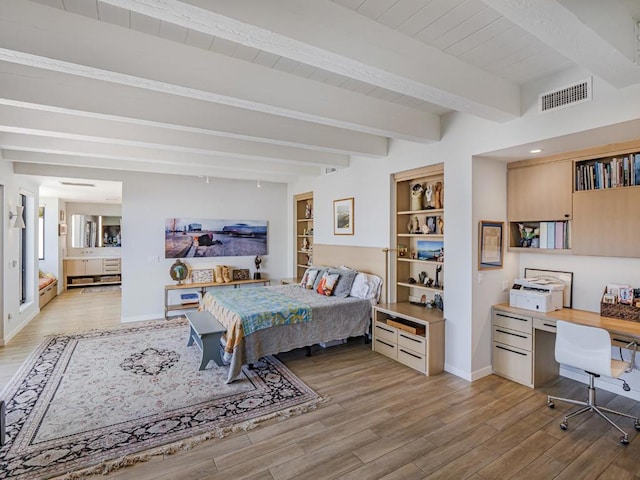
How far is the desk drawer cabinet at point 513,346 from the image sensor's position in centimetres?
341

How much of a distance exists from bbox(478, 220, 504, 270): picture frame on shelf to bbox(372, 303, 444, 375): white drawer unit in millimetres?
820

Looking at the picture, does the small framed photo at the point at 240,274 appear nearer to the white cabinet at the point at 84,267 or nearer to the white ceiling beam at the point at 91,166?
the white ceiling beam at the point at 91,166

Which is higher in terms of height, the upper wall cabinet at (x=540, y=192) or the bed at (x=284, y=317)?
the upper wall cabinet at (x=540, y=192)

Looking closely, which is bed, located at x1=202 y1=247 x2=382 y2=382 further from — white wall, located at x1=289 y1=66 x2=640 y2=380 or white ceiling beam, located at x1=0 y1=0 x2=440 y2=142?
white ceiling beam, located at x1=0 y1=0 x2=440 y2=142

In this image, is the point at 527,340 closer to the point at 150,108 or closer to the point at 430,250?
the point at 430,250

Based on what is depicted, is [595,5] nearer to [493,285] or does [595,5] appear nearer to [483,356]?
[493,285]

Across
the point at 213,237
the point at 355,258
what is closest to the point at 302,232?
the point at 213,237

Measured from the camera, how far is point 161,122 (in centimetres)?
298

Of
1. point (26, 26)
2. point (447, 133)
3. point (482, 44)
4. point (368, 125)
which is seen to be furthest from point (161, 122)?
point (447, 133)

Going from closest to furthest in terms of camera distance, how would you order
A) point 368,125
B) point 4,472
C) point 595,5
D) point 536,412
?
point 595,5, point 4,472, point 536,412, point 368,125

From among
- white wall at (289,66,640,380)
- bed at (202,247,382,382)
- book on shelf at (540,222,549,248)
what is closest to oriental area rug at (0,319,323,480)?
bed at (202,247,382,382)

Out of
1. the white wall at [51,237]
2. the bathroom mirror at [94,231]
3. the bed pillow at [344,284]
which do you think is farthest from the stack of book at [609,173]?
the bathroom mirror at [94,231]

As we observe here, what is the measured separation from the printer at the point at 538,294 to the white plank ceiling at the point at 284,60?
1.80 meters

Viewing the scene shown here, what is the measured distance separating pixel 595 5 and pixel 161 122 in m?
3.10
